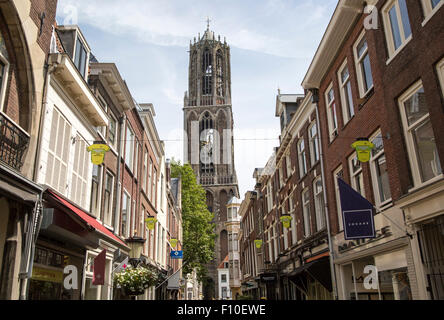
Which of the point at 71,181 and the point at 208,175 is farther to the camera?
the point at 208,175

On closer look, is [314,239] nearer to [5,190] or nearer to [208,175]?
[5,190]

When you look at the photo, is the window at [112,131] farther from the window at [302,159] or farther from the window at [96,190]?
the window at [302,159]

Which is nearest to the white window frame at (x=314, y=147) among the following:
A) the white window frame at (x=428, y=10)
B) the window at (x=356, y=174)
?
the window at (x=356, y=174)

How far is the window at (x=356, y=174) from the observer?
485 inches

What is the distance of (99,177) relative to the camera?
551 inches

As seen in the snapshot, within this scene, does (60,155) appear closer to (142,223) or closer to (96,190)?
(96,190)

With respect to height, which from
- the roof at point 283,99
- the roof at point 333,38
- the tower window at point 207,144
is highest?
the tower window at point 207,144

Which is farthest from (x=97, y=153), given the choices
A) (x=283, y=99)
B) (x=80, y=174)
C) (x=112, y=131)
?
(x=283, y=99)

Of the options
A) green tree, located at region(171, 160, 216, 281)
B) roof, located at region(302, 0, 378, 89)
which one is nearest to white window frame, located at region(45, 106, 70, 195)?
roof, located at region(302, 0, 378, 89)

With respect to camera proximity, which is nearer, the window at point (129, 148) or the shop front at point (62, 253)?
the shop front at point (62, 253)

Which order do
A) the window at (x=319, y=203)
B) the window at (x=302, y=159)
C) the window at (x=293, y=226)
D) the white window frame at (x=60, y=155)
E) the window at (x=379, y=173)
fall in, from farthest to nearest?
1. the window at (x=293, y=226)
2. the window at (x=302, y=159)
3. the window at (x=319, y=203)
4. the window at (x=379, y=173)
5. the white window frame at (x=60, y=155)

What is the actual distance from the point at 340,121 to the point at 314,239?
18.4 ft

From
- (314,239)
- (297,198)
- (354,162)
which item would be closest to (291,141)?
(297,198)

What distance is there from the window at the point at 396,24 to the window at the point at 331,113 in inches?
171
